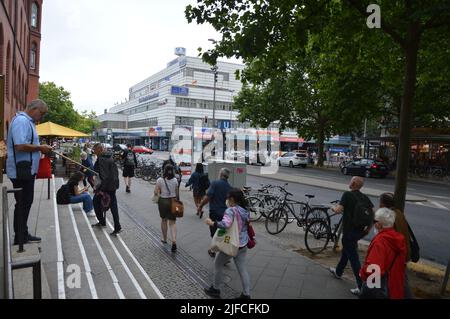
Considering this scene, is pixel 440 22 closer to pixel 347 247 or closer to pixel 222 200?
pixel 347 247

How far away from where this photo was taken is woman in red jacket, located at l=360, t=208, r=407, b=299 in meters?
3.88

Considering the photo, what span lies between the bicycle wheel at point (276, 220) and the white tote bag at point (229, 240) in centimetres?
471

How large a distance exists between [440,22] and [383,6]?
1524 millimetres

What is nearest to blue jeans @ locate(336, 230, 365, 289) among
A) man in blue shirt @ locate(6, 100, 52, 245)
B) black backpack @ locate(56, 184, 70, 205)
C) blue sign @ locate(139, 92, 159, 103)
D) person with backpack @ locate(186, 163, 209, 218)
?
man in blue shirt @ locate(6, 100, 52, 245)

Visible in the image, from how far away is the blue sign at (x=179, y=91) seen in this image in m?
71.7

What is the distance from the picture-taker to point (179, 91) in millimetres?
72625

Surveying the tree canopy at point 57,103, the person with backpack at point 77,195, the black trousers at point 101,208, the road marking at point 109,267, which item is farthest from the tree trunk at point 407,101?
the tree canopy at point 57,103

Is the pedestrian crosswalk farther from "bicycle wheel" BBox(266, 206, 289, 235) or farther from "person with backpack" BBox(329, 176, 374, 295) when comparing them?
"bicycle wheel" BBox(266, 206, 289, 235)

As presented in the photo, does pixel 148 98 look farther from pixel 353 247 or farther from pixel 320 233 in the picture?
pixel 353 247

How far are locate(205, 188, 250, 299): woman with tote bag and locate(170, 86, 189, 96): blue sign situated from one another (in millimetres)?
68289

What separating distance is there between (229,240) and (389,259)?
6.18ft

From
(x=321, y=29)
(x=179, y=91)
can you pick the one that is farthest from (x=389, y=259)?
(x=179, y=91)

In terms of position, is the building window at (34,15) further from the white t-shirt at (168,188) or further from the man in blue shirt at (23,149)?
the man in blue shirt at (23,149)
